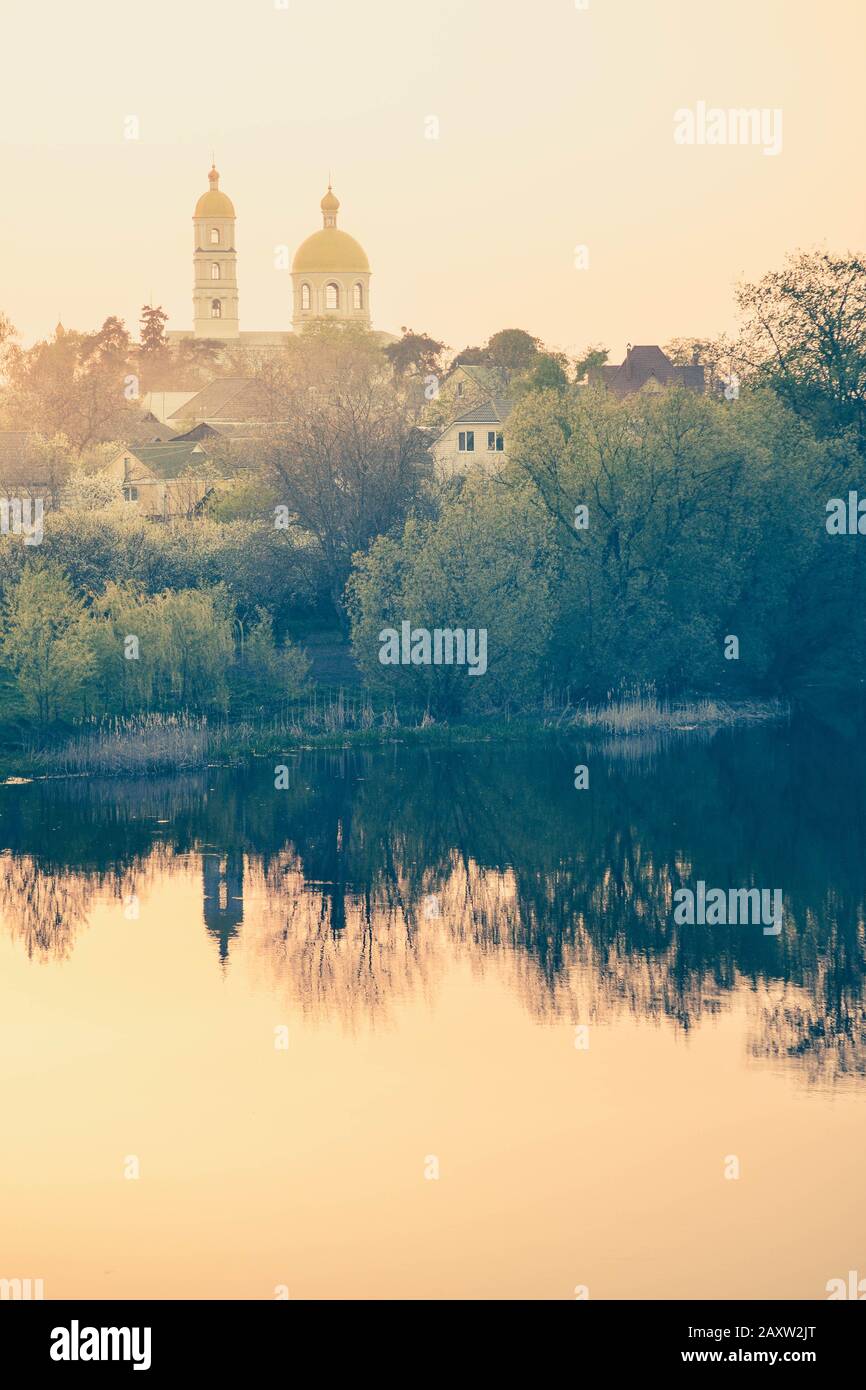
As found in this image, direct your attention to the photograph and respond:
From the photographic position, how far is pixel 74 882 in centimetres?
2767

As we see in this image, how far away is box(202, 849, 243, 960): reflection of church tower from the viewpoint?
24.9 metres

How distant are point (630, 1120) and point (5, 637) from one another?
25.7 m

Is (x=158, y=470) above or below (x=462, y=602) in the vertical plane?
above

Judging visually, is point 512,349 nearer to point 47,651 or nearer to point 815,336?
point 815,336

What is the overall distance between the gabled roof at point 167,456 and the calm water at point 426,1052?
51.2 meters

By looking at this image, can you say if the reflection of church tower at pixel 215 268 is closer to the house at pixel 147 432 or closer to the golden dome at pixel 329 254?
the golden dome at pixel 329 254

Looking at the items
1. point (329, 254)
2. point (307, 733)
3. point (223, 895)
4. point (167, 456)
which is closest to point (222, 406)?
point (167, 456)

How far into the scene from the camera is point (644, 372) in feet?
318

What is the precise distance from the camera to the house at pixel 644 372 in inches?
3735

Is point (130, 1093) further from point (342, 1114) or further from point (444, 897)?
point (444, 897)

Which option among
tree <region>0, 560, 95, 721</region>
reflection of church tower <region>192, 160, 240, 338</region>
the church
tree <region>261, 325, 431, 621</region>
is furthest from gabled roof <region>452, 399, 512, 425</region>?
reflection of church tower <region>192, 160, 240, 338</region>

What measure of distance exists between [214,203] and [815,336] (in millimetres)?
113710

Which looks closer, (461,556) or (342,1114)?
(342,1114)
